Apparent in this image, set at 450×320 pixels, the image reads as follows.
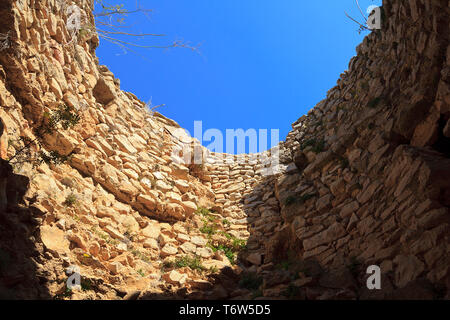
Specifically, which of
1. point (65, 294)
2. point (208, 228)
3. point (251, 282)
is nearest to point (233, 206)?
point (208, 228)

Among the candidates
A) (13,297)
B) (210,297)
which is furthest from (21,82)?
(210,297)

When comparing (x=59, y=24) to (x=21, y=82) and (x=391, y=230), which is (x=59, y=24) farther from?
(x=391, y=230)

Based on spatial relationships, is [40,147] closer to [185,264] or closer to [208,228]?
[185,264]

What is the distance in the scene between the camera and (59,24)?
7445 mm

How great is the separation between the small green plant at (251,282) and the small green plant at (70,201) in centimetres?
326

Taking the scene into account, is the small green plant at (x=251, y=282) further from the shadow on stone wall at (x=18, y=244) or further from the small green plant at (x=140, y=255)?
the shadow on stone wall at (x=18, y=244)

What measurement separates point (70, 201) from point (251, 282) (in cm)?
346

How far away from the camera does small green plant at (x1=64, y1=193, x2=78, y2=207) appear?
5.70m

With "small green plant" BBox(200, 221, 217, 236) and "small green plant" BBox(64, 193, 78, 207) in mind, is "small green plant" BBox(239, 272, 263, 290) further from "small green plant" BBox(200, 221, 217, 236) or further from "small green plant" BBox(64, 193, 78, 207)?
"small green plant" BBox(64, 193, 78, 207)

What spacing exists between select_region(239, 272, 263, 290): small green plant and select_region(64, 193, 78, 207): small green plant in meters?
3.26

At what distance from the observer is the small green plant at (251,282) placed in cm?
610

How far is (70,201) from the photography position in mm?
5746

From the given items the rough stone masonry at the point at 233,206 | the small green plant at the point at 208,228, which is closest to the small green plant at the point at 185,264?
the rough stone masonry at the point at 233,206

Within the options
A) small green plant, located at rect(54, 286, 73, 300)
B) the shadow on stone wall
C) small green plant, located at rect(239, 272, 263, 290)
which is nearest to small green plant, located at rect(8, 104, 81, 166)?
the shadow on stone wall
